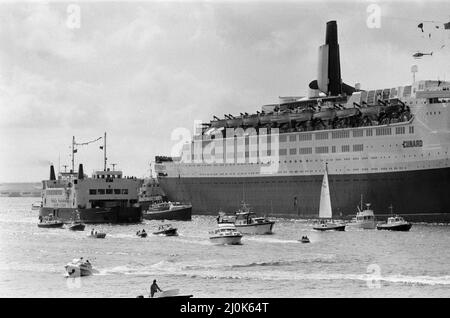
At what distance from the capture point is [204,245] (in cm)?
7312

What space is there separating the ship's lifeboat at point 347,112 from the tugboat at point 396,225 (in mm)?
21651

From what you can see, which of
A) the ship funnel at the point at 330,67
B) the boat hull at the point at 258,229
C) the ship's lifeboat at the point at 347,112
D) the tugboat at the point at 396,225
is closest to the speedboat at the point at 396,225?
the tugboat at the point at 396,225

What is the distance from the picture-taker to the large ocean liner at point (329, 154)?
9500 centimetres

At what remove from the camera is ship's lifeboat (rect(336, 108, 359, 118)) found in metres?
107

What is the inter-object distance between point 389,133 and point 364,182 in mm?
6168

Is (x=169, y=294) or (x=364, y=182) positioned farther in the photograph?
(x=364, y=182)

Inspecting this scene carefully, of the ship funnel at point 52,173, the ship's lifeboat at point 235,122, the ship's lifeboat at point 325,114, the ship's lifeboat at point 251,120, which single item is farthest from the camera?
the ship's lifeboat at point 235,122

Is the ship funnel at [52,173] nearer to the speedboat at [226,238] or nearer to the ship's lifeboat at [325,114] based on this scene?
the ship's lifeboat at [325,114]

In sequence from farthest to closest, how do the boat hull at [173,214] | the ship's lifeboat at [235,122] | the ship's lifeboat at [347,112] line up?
the ship's lifeboat at [235,122], the boat hull at [173,214], the ship's lifeboat at [347,112]

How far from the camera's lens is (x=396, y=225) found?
85.4 metres

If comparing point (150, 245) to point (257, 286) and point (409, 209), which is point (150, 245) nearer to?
point (257, 286)

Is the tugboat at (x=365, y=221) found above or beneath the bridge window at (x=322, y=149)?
beneath

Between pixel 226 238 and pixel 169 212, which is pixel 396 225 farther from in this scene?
pixel 169 212
